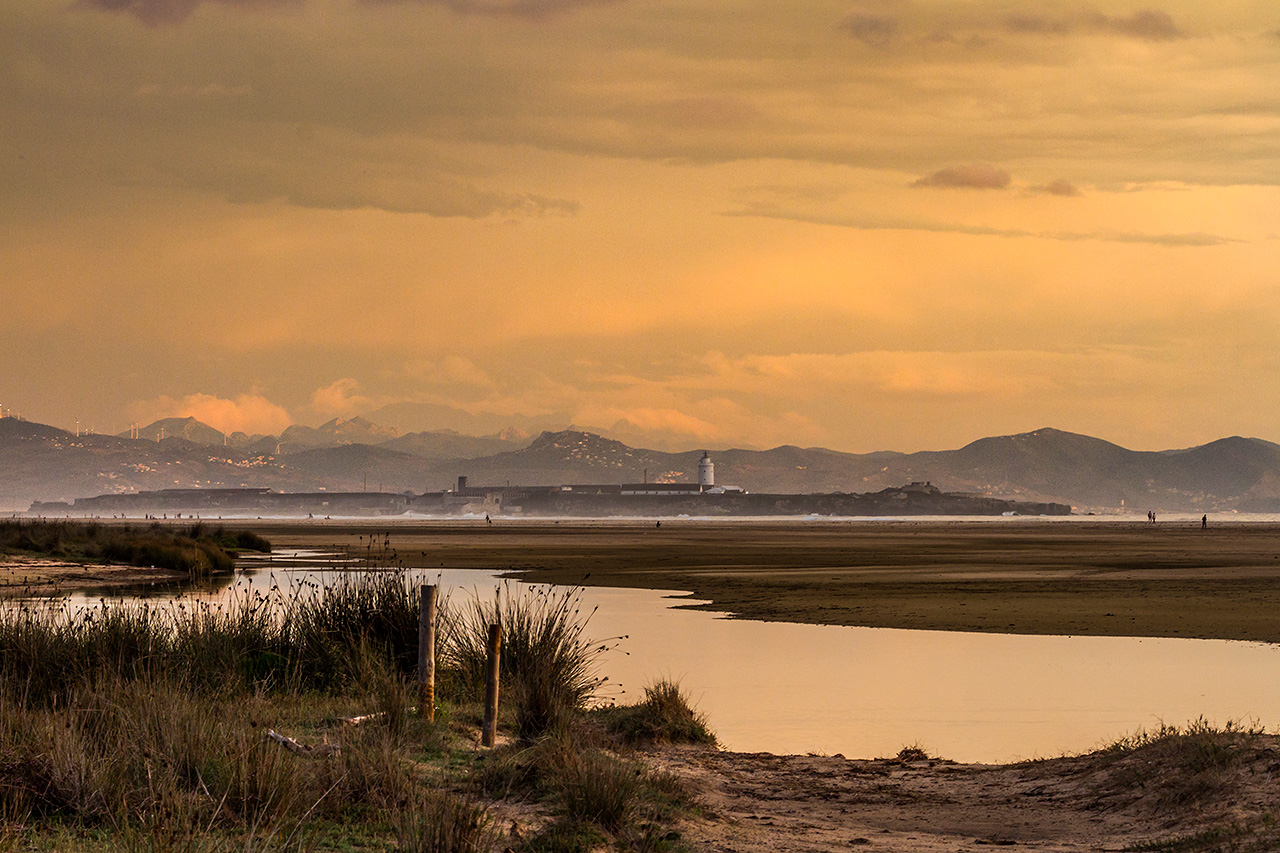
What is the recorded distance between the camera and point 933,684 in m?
19.1

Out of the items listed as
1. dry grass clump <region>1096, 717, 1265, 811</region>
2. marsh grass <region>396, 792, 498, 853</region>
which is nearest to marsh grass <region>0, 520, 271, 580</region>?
dry grass clump <region>1096, 717, 1265, 811</region>

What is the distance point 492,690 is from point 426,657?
0.98 m

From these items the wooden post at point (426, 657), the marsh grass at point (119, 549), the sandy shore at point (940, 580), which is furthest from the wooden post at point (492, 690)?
the marsh grass at point (119, 549)

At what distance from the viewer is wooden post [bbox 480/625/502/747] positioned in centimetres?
1223

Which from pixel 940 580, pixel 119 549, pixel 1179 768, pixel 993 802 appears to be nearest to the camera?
pixel 1179 768

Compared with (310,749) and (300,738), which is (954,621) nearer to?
(300,738)

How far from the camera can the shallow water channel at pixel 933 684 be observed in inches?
601

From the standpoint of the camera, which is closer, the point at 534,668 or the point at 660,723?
the point at 534,668

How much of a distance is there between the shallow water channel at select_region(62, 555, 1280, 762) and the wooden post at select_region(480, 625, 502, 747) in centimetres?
253

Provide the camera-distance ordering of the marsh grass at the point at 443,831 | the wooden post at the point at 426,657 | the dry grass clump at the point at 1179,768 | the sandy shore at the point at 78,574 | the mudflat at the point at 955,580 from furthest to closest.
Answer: the sandy shore at the point at 78,574
the mudflat at the point at 955,580
the wooden post at the point at 426,657
the dry grass clump at the point at 1179,768
the marsh grass at the point at 443,831

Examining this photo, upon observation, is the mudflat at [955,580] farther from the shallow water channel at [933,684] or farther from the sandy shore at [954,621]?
the shallow water channel at [933,684]

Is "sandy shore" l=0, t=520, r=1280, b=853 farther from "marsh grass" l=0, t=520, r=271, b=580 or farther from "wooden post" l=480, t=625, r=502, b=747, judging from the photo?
"marsh grass" l=0, t=520, r=271, b=580

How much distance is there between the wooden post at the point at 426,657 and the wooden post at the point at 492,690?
0.58 metres

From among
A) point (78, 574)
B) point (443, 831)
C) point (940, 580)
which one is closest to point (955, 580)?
point (940, 580)
